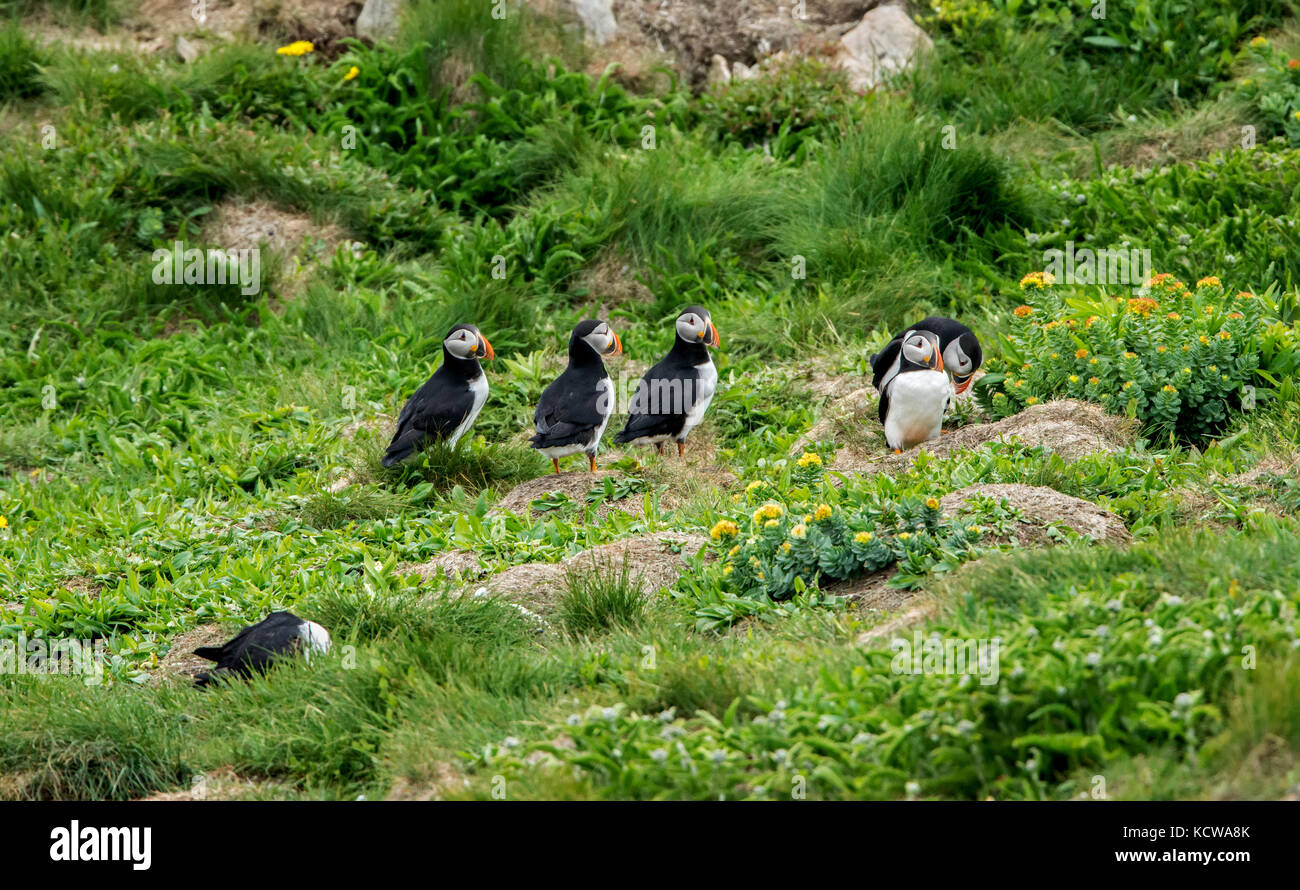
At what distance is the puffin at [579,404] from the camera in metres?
7.15

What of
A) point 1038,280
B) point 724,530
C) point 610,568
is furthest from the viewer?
point 1038,280

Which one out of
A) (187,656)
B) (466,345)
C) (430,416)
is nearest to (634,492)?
(430,416)

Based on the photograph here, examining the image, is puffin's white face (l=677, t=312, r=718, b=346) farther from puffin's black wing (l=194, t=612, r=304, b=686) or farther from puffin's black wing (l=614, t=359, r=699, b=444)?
puffin's black wing (l=194, t=612, r=304, b=686)

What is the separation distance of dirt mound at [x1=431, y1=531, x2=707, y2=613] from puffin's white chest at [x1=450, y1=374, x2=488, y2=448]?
175 cm

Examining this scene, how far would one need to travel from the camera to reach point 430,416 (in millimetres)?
7387

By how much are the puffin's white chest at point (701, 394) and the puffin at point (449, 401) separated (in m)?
1.13

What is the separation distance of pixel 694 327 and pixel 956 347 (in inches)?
54.3

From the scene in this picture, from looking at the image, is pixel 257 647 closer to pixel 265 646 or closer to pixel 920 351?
pixel 265 646

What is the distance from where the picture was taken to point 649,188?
9.64m

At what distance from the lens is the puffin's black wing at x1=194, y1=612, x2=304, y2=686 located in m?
5.07

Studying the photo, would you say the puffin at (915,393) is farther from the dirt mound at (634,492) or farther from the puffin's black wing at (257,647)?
the puffin's black wing at (257,647)

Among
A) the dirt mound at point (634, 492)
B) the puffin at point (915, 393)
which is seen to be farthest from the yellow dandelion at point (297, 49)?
the puffin at point (915, 393)

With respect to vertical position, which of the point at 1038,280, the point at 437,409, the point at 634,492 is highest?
the point at 1038,280
